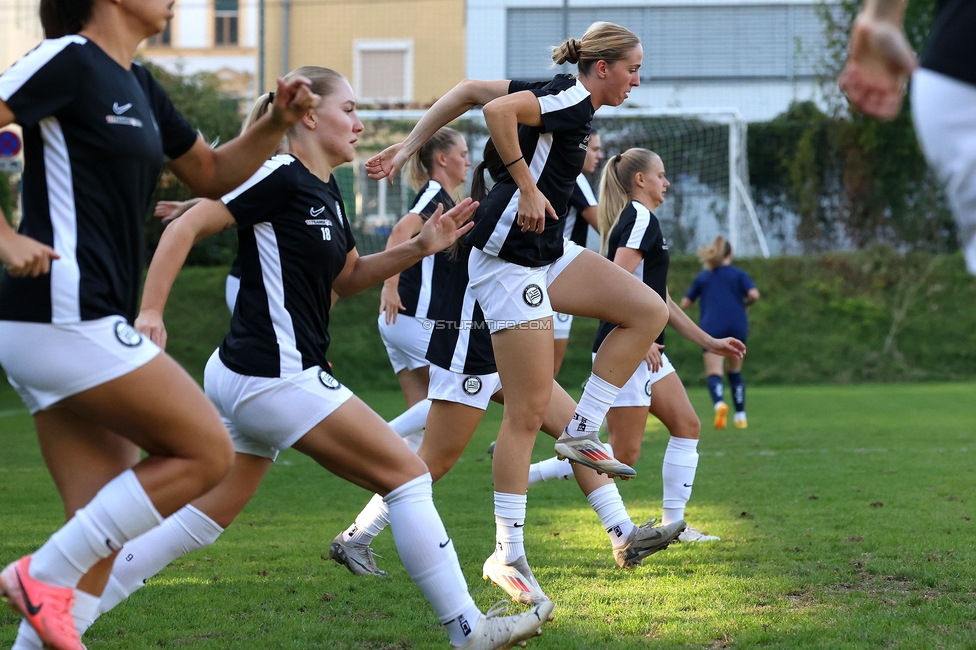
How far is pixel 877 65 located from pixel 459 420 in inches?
112

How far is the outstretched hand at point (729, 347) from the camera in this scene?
553 centimetres

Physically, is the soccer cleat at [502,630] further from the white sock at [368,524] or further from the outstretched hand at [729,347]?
the outstretched hand at [729,347]

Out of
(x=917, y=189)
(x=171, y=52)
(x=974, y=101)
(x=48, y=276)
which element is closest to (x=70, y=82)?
(x=48, y=276)

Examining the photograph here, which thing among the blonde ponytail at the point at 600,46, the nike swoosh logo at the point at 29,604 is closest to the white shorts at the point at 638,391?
the blonde ponytail at the point at 600,46

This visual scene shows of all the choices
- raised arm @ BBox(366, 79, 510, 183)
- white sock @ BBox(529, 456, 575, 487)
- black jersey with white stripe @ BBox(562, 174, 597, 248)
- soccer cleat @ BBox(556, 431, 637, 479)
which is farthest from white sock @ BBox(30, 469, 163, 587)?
black jersey with white stripe @ BBox(562, 174, 597, 248)

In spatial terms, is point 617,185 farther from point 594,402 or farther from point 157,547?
point 157,547

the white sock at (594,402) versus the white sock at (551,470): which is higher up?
the white sock at (594,402)

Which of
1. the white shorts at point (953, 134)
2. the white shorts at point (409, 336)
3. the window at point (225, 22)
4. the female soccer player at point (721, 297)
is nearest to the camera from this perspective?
the white shorts at point (953, 134)

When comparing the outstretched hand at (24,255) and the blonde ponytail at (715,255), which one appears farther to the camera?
the blonde ponytail at (715,255)

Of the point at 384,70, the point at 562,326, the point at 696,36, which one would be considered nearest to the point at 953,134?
the point at 562,326

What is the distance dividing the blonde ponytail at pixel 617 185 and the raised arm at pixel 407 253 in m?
2.04

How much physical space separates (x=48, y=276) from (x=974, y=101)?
2183mm

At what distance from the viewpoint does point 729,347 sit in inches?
219

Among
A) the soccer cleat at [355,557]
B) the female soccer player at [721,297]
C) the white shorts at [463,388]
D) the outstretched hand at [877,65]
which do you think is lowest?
the female soccer player at [721,297]
